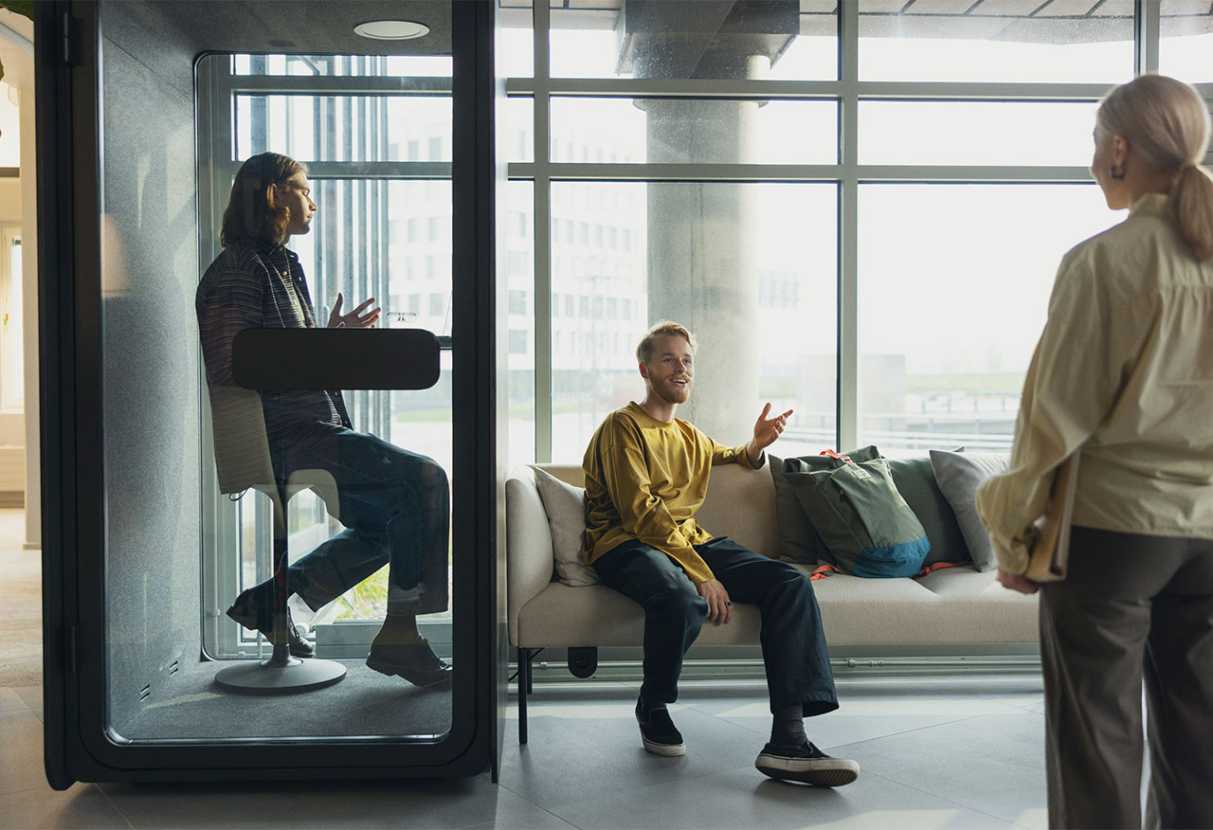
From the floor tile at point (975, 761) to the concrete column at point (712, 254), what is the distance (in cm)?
130

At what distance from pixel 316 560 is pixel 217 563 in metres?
0.24

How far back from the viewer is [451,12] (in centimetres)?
268

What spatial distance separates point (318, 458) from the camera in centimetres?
A: 278

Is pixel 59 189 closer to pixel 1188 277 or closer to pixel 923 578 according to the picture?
pixel 1188 277

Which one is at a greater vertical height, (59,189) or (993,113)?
(993,113)

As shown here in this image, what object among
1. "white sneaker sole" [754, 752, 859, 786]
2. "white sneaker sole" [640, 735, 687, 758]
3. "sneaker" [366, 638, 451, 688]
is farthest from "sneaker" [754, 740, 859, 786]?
"sneaker" [366, 638, 451, 688]

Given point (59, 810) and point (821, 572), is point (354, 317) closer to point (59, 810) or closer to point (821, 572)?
point (59, 810)

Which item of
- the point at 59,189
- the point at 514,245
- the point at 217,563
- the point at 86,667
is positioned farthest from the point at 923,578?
the point at 59,189

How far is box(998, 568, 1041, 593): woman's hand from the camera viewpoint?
6.03 ft

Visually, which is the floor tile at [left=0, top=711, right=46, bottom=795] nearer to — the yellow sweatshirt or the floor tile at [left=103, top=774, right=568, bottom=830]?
the floor tile at [left=103, top=774, right=568, bottom=830]

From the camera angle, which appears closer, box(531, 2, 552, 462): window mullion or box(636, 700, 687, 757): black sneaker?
box(636, 700, 687, 757): black sneaker

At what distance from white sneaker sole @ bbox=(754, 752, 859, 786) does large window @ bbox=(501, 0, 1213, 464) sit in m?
1.35

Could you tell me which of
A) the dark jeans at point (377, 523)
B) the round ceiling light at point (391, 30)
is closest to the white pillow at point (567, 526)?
the dark jeans at point (377, 523)

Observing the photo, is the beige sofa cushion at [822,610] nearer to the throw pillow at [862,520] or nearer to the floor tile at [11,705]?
the throw pillow at [862,520]
